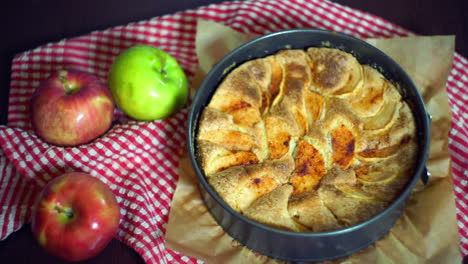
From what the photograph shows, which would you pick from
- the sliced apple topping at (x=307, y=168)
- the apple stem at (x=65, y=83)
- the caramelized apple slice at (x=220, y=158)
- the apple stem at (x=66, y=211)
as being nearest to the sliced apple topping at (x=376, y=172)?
the sliced apple topping at (x=307, y=168)

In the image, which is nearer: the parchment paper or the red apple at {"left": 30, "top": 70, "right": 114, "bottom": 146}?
the parchment paper

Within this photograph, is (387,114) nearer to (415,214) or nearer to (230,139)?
(415,214)

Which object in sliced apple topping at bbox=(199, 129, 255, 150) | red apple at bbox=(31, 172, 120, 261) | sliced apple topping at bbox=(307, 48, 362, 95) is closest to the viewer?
red apple at bbox=(31, 172, 120, 261)

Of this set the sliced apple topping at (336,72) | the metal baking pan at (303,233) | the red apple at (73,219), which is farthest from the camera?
the sliced apple topping at (336,72)

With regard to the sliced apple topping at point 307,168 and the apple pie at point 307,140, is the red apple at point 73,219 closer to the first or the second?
the apple pie at point 307,140

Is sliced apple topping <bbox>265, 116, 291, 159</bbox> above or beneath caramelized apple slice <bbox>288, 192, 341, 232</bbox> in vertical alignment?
above

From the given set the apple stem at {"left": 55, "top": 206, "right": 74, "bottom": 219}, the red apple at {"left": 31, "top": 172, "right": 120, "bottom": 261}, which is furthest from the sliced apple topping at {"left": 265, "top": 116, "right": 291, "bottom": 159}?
the apple stem at {"left": 55, "top": 206, "right": 74, "bottom": 219}

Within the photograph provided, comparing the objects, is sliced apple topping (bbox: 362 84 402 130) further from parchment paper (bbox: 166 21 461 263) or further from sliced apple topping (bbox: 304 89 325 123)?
parchment paper (bbox: 166 21 461 263)

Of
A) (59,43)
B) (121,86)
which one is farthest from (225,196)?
(59,43)

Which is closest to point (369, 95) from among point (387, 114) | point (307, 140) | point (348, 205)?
point (387, 114)
